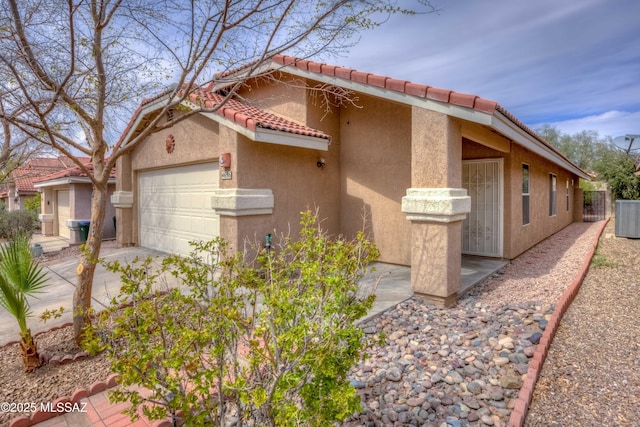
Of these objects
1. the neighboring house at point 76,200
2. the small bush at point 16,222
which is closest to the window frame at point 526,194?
the neighboring house at point 76,200

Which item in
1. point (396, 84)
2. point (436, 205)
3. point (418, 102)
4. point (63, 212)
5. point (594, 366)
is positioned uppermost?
point (396, 84)

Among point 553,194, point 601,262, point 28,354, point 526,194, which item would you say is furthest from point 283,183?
point 553,194

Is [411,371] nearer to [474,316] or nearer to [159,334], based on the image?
[474,316]

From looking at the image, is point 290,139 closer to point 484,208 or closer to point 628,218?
point 484,208

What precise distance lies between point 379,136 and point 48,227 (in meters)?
19.6

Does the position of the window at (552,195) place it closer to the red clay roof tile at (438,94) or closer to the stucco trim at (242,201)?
the red clay roof tile at (438,94)

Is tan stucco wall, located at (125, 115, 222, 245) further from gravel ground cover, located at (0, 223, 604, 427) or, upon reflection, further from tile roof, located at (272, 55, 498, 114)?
gravel ground cover, located at (0, 223, 604, 427)

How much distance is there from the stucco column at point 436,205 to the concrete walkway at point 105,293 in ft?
2.17

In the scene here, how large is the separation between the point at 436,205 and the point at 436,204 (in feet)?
0.06

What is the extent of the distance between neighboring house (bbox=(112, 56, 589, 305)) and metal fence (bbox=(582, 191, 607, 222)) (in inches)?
679

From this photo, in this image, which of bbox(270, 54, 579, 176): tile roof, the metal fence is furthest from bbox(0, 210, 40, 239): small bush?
the metal fence

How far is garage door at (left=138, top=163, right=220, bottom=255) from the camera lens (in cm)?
957

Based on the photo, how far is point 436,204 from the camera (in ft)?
20.0

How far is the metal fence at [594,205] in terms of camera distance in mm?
25625
